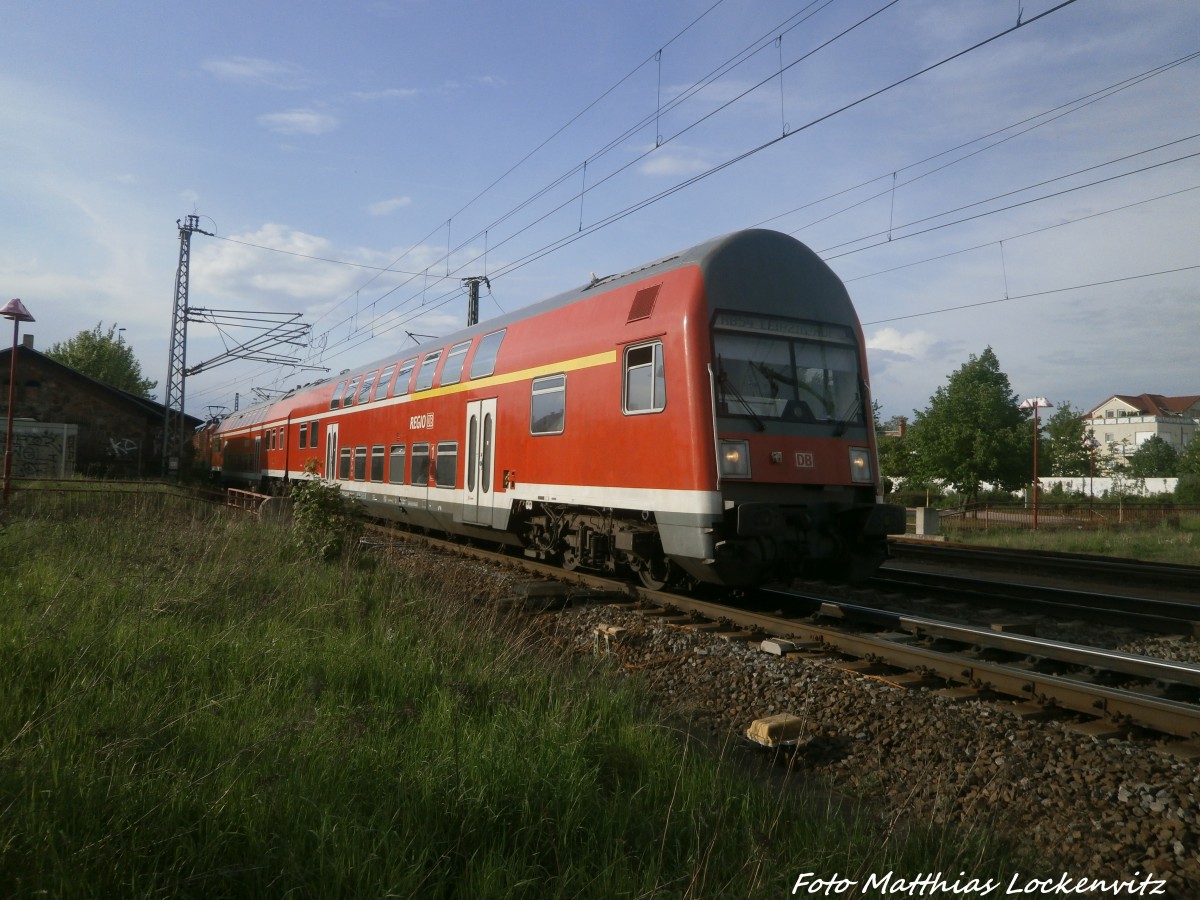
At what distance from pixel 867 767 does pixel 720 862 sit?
1.72 meters

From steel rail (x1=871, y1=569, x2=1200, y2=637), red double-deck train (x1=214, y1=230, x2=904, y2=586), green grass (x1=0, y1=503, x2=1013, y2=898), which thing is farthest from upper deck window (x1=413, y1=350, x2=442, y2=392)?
green grass (x1=0, y1=503, x2=1013, y2=898)

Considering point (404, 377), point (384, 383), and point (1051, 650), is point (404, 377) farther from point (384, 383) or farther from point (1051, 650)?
point (1051, 650)

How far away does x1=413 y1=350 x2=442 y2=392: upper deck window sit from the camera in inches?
551

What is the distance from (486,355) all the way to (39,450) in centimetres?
1984

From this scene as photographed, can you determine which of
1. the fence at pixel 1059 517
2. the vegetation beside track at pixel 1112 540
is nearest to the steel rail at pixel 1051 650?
the vegetation beside track at pixel 1112 540

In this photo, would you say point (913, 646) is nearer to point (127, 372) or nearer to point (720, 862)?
point (720, 862)

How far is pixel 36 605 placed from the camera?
5809 millimetres

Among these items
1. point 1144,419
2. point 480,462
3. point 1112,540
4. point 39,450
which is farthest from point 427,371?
point 1144,419

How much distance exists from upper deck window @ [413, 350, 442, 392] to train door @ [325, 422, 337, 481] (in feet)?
17.4

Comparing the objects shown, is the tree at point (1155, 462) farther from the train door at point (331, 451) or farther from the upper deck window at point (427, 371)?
the upper deck window at point (427, 371)

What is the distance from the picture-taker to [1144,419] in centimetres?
10462

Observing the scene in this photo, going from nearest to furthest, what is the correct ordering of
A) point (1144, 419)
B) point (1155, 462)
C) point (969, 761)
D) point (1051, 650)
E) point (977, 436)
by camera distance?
point (969, 761), point (1051, 650), point (977, 436), point (1155, 462), point (1144, 419)

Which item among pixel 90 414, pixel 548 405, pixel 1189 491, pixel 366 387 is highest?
pixel 90 414

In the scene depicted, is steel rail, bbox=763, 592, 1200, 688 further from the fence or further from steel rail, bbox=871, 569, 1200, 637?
the fence
